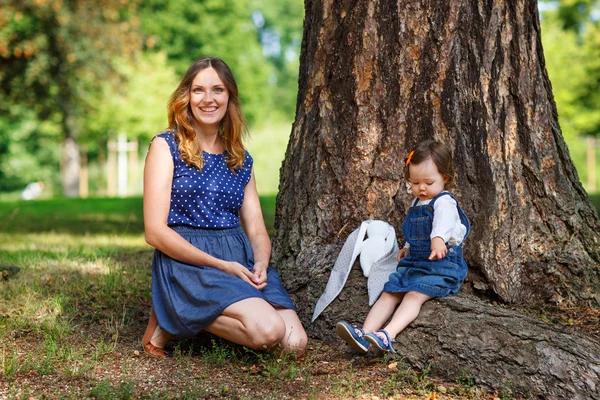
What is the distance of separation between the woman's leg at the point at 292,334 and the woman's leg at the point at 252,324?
69 millimetres

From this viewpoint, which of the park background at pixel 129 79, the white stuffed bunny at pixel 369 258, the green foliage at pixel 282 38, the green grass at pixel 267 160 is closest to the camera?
the white stuffed bunny at pixel 369 258

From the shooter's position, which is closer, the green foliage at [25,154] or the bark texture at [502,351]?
the bark texture at [502,351]

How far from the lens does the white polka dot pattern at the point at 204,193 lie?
3877 millimetres

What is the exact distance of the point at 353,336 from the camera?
343cm

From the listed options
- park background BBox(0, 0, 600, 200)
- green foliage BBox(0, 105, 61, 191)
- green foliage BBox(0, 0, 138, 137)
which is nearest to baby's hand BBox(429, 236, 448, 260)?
park background BBox(0, 0, 600, 200)

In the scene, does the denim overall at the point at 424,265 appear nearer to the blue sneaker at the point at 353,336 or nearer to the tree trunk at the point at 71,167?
the blue sneaker at the point at 353,336

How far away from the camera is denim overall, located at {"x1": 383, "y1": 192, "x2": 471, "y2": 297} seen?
3.62 metres

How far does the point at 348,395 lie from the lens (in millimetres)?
3211

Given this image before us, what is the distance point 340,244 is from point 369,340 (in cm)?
86

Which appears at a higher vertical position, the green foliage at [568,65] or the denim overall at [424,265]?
the green foliage at [568,65]

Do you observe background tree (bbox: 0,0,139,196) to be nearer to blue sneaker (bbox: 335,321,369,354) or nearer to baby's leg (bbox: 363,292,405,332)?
baby's leg (bbox: 363,292,405,332)

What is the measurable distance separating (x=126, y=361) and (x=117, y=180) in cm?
2914

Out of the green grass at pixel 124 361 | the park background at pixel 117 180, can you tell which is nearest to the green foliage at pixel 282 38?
the park background at pixel 117 180

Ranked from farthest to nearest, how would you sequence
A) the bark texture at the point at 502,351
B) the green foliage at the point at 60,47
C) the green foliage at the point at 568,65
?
the green foliage at the point at 568,65
the green foliage at the point at 60,47
the bark texture at the point at 502,351
